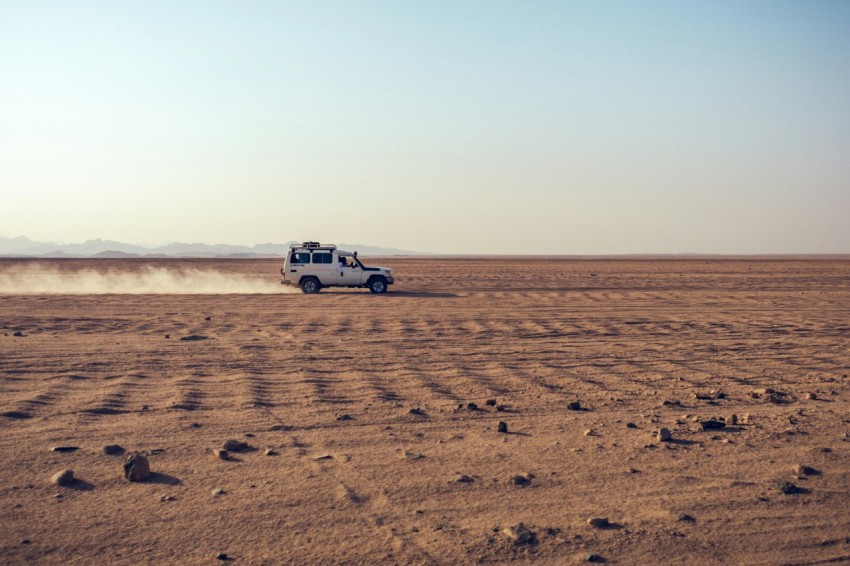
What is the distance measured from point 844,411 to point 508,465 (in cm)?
482

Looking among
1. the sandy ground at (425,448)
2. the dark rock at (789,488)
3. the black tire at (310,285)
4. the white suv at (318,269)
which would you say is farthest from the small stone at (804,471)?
the black tire at (310,285)

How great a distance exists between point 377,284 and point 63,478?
25921 millimetres

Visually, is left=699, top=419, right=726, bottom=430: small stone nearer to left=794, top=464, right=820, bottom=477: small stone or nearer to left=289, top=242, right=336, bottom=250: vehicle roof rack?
left=794, top=464, right=820, bottom=477: small stone

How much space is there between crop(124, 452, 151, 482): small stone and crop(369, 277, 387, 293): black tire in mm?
25641

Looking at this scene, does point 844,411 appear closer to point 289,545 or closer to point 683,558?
point 683,558

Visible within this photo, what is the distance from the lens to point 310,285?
31.5 meters

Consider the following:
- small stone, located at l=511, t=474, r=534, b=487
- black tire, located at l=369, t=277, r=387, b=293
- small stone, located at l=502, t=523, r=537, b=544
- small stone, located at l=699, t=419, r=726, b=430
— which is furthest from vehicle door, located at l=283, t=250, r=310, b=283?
small stone, located at l=502, t=523, r=537, b=544

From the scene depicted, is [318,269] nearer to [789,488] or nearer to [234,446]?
[234,446]

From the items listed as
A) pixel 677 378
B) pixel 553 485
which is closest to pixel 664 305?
pixel 677 378

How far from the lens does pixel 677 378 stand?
36.1 feet

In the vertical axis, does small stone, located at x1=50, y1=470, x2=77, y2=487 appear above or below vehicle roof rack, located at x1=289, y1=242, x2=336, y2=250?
below

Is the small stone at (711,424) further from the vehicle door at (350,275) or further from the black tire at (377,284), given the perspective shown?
the black tire at (377,284)

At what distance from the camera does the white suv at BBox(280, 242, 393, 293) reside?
1232 inches

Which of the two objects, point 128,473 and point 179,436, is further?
point 179,436
